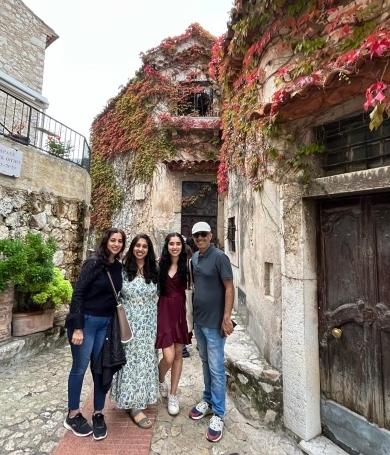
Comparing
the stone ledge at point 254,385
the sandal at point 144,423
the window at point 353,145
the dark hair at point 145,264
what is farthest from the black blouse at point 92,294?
the window at point 353,145

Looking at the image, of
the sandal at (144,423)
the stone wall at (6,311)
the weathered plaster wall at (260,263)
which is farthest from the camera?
the stone wall at (6,311)

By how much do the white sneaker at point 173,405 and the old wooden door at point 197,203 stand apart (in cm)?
574

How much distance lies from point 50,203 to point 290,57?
4.84 meters

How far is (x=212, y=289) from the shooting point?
2.70 m

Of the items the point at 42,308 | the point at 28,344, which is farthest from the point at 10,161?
the point at 28,344

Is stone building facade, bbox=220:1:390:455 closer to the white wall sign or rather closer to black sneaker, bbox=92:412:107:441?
black sneaker, bbox=92:412:107:441

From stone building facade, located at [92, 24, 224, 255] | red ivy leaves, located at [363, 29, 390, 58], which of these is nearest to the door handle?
red ivy leaves, located at [363, 29, 390, 58]

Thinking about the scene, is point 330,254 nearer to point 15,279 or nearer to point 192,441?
point 192,441

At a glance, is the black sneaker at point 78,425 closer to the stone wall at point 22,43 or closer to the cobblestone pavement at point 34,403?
the cobblestone pavement at point 34,403

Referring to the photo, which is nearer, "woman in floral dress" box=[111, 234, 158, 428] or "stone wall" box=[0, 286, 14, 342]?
"woman in floral dress" box=[111, 234, 158, 428]

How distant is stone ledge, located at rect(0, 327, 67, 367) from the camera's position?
12.6 ft

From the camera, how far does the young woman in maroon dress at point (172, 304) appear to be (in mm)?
2785

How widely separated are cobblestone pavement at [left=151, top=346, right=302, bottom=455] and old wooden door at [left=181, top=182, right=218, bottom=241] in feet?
19.1

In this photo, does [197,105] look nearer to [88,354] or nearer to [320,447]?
[88,354]
